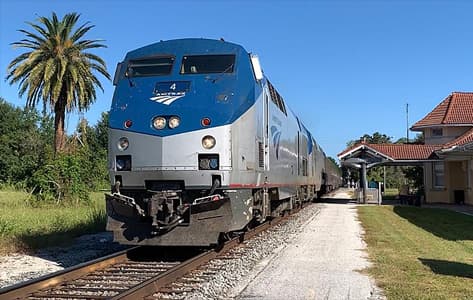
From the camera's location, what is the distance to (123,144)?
9.67 m

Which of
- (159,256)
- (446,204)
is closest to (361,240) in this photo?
(159,256)

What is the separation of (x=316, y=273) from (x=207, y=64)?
444 centimetres

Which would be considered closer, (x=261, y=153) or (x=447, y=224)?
(x=261, y=153)

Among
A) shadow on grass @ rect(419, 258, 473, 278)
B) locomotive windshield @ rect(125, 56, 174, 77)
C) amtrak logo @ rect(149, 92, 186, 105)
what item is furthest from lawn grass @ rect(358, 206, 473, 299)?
locomotive windshield @ rect(125, 56, 174, 77)

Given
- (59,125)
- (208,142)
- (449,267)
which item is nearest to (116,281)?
(208,142)

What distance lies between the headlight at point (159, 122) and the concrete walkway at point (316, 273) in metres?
3.07

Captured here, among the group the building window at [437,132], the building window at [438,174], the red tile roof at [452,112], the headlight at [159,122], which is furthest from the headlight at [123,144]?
the building window at [437,132]

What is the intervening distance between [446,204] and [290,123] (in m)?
18.2

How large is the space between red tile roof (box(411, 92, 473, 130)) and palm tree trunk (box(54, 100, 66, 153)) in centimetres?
2202

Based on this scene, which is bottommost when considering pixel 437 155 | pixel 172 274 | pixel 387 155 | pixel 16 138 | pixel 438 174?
pixel 172 274

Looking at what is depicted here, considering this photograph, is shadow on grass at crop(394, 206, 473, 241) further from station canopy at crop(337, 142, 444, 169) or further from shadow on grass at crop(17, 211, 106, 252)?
shadow on grass at crop(17, 211, 106, 252)

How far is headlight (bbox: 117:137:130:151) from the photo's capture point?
9.63 meters

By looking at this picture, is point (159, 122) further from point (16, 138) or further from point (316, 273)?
point (16, 138)

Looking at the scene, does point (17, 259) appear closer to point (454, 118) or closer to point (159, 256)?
point (159, 256)
